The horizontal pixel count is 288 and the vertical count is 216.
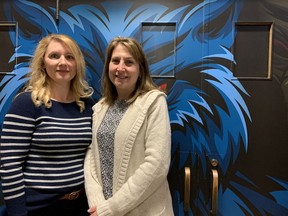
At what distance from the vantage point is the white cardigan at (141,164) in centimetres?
115

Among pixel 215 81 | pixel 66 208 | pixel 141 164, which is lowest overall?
pixel 66 208

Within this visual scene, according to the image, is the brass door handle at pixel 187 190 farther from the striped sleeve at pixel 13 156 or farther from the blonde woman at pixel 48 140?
the striped sleeve at pixel 13 156

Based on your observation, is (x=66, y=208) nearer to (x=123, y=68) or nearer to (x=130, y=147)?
(x=130, y=147)

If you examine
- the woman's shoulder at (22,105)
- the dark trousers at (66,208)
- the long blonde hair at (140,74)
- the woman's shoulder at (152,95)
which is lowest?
the dark trousers at (66,208)

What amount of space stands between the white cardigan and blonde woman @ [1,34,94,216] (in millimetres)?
146

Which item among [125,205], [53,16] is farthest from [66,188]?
[53,16]

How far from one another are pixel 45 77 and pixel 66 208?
0.68m

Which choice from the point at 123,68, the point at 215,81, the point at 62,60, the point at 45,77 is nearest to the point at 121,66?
the point at 123,68

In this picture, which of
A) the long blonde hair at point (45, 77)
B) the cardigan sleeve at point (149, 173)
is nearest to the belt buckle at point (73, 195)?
the cardigan sleeve at point (149, 173)

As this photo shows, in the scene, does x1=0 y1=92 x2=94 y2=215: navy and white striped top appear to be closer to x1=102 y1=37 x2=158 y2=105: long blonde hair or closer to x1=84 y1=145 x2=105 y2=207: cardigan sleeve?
x1=84 y1=145 x2=105 y2=207: cardigan sleeve

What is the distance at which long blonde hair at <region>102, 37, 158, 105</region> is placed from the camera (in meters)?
1.25

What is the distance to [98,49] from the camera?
1.53 meters

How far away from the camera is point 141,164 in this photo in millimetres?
1185

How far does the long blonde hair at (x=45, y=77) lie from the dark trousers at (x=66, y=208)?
1.56 ft
